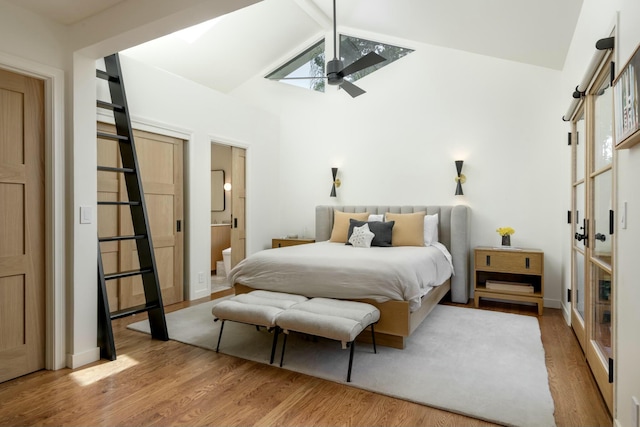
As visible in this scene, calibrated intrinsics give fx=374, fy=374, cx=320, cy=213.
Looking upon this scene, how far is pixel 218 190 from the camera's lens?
24.7 feet

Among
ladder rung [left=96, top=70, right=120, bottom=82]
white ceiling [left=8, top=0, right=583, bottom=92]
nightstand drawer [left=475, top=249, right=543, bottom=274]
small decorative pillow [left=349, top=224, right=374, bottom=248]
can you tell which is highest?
white ceiling [left=8, top=0, right=583, bottom=92]

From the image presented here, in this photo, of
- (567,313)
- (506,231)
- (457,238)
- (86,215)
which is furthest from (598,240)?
(86,215)

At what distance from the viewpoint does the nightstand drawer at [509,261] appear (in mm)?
4098

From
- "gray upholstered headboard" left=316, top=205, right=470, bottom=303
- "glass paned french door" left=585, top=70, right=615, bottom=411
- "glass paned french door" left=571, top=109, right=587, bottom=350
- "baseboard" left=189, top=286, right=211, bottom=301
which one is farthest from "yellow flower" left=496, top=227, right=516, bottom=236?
"baseboard" left=189, top=286, right=211, bottom=301

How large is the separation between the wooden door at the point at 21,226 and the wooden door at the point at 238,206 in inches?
114

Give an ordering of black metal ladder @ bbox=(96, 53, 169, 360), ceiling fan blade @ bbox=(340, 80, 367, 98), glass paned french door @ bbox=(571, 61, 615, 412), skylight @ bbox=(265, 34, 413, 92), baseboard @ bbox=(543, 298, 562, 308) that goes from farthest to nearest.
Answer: skylight @ bbox=(265, 34, 413, 92) → baseboard @ bbox=(543, 298, 562, 308) → ceiling fan blade @ bbox=(340, 80, 367, 98) → black metal ladder @ bbox=(96, 53, 169, 360) → glass paned french door @ bbox=(571, 61, 615, 412)

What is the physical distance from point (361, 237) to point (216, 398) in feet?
8.56

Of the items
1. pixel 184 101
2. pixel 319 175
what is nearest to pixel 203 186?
pixel 184 101

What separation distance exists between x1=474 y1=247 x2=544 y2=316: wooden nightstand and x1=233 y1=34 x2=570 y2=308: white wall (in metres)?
0.36

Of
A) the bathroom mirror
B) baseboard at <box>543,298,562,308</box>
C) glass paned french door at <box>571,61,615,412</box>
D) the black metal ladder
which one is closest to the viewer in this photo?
glass paned french door at <box>571,61,615,412</box>

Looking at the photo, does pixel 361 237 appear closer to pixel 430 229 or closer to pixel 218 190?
pixel 430 229

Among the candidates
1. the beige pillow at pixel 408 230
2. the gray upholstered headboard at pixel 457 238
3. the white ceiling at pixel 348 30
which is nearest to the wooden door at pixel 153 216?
the white ceiling at pixel 348 30

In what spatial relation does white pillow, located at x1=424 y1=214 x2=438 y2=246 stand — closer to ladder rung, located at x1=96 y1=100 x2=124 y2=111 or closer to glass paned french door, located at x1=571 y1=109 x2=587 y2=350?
glass paned french door, located at x1=571 y1=109 x2=587 y2=350

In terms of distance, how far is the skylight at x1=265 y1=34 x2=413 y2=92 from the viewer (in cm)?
534
